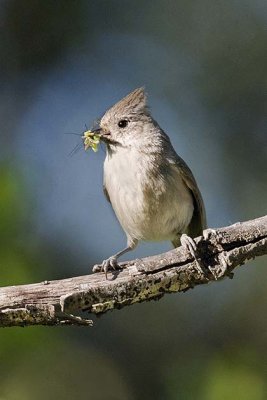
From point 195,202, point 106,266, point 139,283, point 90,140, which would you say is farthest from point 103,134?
point 139,283

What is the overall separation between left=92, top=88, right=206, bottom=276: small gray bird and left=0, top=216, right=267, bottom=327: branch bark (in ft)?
3.79

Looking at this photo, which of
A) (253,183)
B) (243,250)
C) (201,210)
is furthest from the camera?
(253,183)

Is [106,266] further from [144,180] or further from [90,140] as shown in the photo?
[90,140]

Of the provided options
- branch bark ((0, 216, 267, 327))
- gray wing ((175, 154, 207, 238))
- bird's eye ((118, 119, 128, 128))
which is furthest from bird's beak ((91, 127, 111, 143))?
branch bark ((0, 216, 267, 327))

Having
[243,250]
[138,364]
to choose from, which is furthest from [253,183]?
[243,250]

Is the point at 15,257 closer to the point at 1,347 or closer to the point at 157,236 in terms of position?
the point at 1,347

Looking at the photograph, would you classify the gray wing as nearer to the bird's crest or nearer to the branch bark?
the bird's crest

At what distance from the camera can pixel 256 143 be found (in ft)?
24.4

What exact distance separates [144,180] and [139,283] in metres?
1.27

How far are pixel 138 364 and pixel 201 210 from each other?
104 cm

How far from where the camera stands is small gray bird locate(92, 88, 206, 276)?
19.0 ft

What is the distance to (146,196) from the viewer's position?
5.78 m

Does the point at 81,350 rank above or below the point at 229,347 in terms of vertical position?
above

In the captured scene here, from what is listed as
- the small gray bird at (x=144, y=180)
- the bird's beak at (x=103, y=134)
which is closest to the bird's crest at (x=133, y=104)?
the small gray bird at (x=144, y=180)
